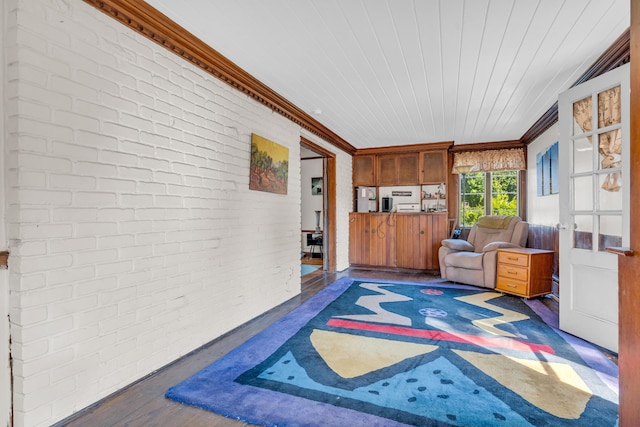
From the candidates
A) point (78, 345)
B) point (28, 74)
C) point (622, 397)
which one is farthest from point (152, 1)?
point (622, 397)

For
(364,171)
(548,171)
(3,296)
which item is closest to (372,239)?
(364,171)

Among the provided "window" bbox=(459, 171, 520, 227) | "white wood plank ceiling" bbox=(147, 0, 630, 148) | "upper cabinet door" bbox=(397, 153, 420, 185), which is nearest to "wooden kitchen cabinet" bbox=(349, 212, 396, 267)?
"upper cabinet door" bbox=(397, 153, 420, 185)

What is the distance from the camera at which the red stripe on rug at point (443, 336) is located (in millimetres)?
2486

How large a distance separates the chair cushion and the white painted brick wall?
10.8 ft

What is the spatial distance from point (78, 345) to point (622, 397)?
236 centimetres

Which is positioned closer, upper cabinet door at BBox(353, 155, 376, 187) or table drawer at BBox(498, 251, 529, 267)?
table drawer at BBox(498, 251, 529, 267)

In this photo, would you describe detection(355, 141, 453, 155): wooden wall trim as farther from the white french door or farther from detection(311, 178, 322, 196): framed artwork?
the white french door

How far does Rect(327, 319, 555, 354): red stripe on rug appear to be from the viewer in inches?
97.9

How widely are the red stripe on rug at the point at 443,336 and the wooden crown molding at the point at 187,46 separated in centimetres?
235

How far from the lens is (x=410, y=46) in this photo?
7.87 feet

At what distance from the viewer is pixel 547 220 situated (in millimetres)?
4367

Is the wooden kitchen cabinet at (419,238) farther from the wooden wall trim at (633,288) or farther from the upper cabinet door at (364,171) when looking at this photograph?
the wooden wall trim at (633,288)

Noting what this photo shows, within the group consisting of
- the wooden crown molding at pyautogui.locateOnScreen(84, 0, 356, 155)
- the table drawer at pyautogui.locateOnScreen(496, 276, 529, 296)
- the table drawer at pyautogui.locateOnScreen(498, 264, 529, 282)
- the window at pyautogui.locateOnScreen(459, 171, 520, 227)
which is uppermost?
the wooden crown molding at pyautogui.locateOnScreen(84, 0, 356, 155)

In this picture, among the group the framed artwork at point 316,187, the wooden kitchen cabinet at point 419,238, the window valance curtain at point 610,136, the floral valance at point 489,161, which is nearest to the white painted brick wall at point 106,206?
the window valance curtain at point 610,136
